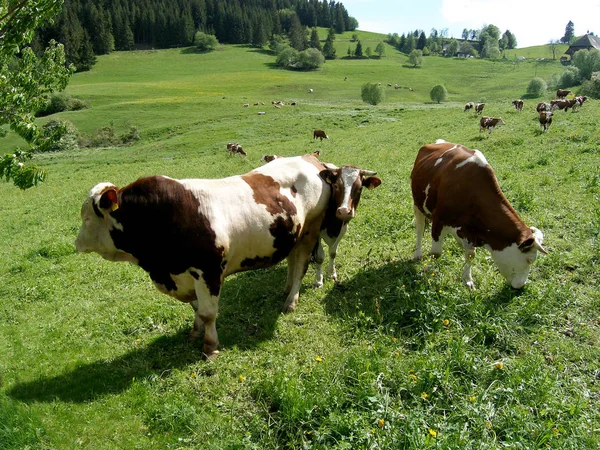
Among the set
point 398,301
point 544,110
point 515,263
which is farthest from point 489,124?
point 398,301

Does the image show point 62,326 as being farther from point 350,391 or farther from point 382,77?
point 382,77

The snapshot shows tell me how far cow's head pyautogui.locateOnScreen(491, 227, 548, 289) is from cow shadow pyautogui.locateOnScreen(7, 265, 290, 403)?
382 centimetres

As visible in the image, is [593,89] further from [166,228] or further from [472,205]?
[166,228]

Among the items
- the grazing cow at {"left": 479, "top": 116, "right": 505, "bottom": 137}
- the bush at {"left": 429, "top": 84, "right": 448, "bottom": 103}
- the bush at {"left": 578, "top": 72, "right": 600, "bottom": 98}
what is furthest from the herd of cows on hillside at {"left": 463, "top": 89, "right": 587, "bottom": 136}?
the bush at {"left": 429, "top": 84, "right": 448, "bottom": 103}

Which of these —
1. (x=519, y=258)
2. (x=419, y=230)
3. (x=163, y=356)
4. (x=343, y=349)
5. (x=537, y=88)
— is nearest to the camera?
(x=343, y=349)

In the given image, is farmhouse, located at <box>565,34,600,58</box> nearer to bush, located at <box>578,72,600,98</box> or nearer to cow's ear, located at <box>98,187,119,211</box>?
bush, located at <box>578,72,600,98</box>

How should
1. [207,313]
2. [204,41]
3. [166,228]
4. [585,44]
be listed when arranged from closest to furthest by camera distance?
1. [166,228]
2. [207,313]
3. [585,44]
4. [204,41]

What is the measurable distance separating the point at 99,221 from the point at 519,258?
639cm

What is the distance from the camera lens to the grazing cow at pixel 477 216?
6.95m

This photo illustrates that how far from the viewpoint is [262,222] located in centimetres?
673

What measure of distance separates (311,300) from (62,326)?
180 inches

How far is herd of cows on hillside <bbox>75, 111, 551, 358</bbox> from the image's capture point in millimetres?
6059

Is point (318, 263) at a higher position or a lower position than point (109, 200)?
lower

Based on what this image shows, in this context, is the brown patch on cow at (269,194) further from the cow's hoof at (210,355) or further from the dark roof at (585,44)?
the dark roof at (585,44)
